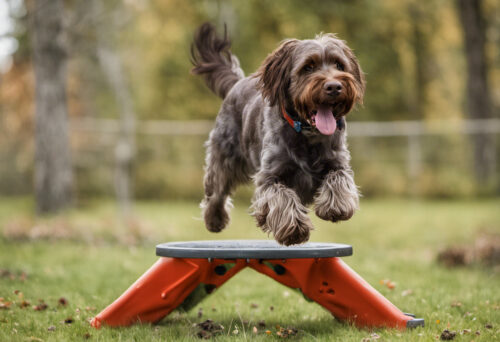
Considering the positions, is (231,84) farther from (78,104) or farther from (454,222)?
(78,104)

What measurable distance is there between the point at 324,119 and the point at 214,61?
1.95 meters

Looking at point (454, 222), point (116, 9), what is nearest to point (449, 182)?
point (454, 222)

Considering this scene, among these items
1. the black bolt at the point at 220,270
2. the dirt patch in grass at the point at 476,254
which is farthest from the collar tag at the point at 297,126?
the dirt patch in grass at the point at 476,254

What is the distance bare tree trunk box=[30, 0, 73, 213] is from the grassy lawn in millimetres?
733

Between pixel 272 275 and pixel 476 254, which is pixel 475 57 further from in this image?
pixel 272 275

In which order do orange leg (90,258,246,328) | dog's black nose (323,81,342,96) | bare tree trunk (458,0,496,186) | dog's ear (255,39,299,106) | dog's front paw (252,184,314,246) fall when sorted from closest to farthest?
dog's black nose (323,81,342,96) < dog's front paw (252,184,314,246) < dog's ear (255,39,299,106) < orange leg (90,258,246,328) < bare tree trunk (458,0,496,186)

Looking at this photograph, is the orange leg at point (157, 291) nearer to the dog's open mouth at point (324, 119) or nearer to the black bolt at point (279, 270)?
the black bolt at point (279, 270)

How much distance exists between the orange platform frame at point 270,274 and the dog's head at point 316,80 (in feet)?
3.92

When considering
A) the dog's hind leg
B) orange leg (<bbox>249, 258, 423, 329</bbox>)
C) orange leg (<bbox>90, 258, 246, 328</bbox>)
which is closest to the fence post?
the dog's hind leg

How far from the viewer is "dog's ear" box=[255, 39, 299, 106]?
4066 mm

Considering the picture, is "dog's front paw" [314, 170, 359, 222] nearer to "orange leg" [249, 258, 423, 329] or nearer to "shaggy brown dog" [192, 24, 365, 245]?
"shaggy brown dog" [192, 24, 365, 245]

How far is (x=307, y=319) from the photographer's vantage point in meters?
5.07

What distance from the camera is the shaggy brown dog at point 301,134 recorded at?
12.6ft

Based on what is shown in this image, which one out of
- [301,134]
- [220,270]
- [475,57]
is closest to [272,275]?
[220,270]
